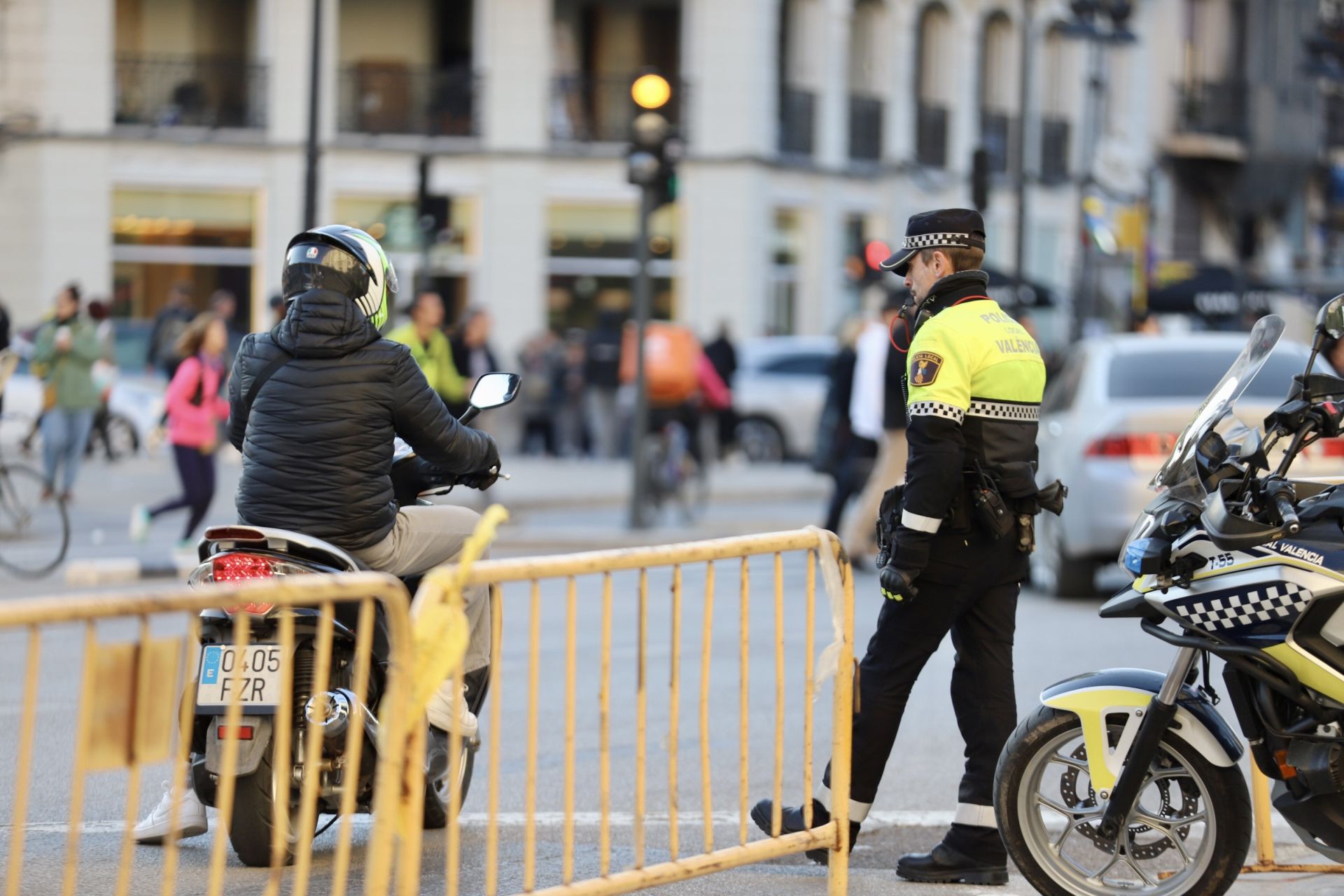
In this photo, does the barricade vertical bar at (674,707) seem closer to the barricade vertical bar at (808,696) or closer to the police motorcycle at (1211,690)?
the barricade vertical bar at (808,696)

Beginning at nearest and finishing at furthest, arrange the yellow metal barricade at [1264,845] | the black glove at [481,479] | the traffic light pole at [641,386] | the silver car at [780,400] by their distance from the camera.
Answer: the yellow metal barricade at [1264,845]
the black glove at [481,479]
the traffic light pole at [641,386]
the silver car at [780,400]

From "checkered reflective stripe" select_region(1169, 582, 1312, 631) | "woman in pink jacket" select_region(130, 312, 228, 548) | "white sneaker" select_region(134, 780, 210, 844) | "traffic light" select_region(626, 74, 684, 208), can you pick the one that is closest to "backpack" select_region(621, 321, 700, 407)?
"traffic light" select_region(626, 74, 684, 208)

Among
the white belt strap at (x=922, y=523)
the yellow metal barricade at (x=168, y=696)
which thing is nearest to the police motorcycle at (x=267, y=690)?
the yellow metal barricade at (x=168, y=696)

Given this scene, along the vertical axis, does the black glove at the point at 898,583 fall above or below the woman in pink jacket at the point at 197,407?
below

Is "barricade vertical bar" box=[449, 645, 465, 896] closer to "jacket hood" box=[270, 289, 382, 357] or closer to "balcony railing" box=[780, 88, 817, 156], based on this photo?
"jacket hood" box=[270, 289, 382, 357]

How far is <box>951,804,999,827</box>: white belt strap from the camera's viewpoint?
17.2 feet

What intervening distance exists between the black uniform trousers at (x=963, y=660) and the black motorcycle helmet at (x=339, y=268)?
1.69 m

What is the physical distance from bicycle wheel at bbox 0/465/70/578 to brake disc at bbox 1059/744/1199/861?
8903mm

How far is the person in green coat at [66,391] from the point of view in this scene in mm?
15367

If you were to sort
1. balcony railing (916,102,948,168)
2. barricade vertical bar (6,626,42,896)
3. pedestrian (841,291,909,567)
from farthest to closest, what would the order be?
balcony railing (916,102,948,168) → pedestrian (841,291,909,567) → barricade vertical bar (6,626,42,896)

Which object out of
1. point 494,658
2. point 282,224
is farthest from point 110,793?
point 282,224

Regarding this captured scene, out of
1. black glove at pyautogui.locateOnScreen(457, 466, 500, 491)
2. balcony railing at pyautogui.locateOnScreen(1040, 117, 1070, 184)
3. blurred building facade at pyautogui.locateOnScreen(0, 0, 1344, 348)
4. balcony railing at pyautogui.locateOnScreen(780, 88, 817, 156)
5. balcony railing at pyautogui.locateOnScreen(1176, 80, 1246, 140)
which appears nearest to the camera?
black glove at pyautogui.locateOnScreen(457, 466, 500, 491)

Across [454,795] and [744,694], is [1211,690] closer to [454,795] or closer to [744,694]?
[744,694]

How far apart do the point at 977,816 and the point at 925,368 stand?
4.00ft
